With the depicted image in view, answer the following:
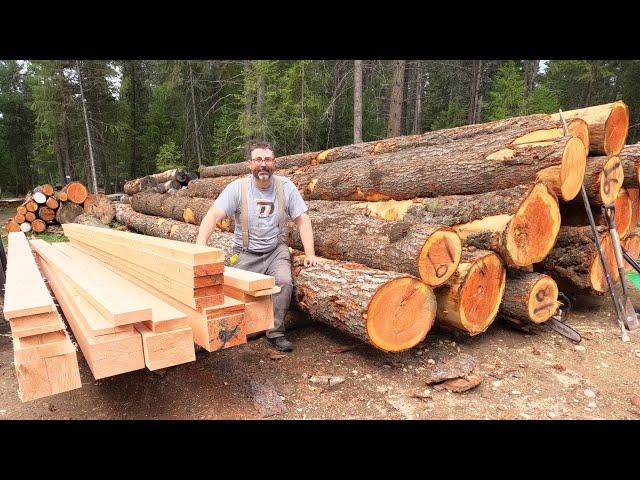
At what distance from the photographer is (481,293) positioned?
11.2 feet

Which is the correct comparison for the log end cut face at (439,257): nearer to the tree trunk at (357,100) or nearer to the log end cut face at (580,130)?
the log end cut face at (580,130)

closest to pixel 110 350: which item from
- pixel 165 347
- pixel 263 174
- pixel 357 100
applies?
pixel 165 347

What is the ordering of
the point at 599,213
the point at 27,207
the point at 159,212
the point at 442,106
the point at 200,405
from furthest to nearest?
the point at 442,106, the point at 27,207, the point at 159,212, the point at 599,213, the point at 200,405

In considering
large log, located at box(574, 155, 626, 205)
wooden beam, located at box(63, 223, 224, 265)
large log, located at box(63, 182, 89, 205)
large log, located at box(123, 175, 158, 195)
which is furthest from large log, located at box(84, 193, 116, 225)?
large log, located at box(574, 155, 626, 205)

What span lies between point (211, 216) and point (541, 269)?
3.71 m

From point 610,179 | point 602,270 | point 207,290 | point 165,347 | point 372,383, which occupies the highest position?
point 610,179

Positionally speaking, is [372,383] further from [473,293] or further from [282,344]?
[473,293]

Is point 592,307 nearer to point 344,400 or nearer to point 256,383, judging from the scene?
point 344,400

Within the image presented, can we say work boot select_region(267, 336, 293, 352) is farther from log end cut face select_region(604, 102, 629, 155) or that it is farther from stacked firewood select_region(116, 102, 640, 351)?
log end cut face select_region(604, 102, 629, 155)

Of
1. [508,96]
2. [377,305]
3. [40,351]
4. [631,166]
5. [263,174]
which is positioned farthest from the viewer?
[508,96]

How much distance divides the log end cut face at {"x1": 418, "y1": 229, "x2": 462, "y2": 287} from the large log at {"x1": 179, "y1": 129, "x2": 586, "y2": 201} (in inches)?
46.4

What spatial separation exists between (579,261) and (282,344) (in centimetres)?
329

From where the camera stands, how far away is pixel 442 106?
25000 mm

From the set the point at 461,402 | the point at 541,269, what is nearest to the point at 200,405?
the point at 461,402
